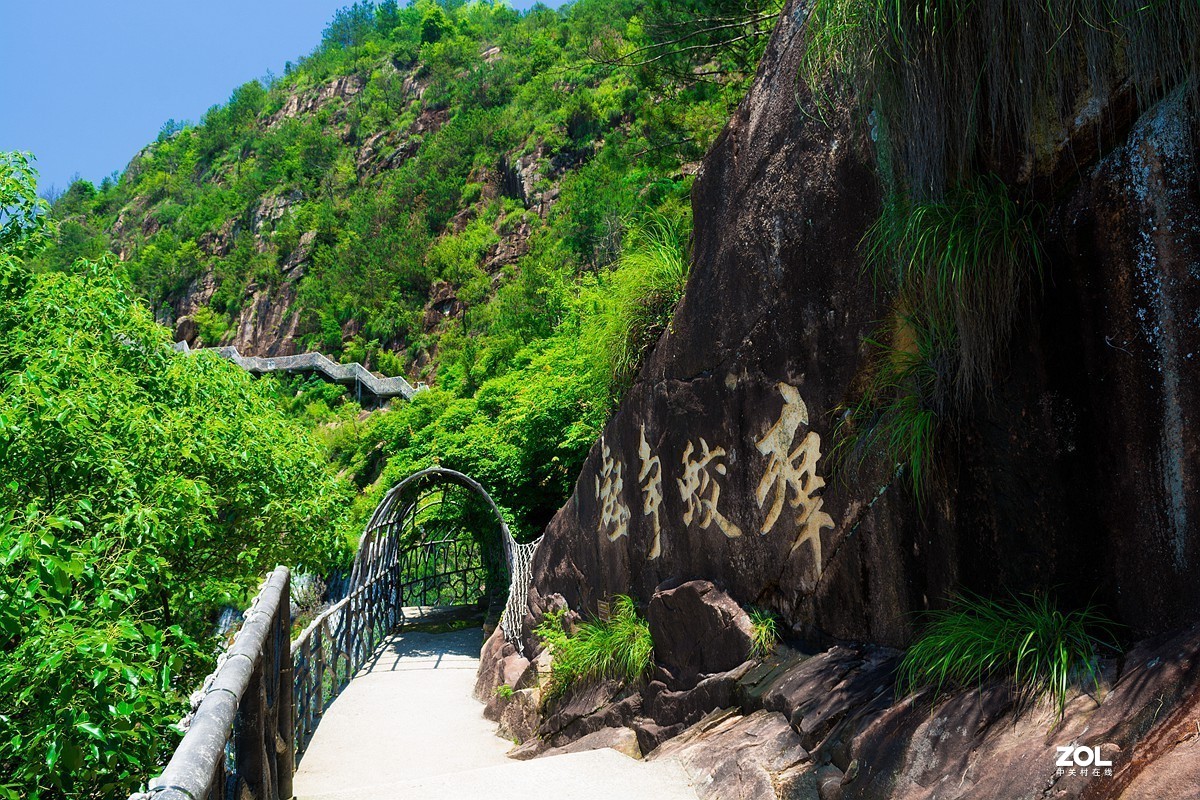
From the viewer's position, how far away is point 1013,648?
254 centimetres

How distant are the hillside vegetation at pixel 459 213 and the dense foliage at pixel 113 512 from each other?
782mm

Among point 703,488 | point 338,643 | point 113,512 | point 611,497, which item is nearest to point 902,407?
point 703,488

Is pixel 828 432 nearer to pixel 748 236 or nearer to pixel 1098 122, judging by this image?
pixel 748 236

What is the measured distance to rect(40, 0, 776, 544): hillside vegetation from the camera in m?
9.98

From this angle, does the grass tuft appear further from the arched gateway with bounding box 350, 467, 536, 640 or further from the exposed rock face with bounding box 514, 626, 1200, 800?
the arched gateway with bounding box 350, 467, 536, 640

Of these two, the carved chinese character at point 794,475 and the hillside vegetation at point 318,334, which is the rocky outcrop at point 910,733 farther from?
the hillside vegetation at point 318,334

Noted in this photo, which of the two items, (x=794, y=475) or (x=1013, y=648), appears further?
(x=794, y=475)

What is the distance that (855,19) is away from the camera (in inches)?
123

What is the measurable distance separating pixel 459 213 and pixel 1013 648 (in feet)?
106

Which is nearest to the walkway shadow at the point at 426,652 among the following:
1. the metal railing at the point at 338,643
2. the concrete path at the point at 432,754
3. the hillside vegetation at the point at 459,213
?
the concrete path at the point at 432,754

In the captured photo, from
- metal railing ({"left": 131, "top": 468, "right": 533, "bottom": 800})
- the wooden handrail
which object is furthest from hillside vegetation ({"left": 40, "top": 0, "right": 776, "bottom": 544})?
the wooden handrail

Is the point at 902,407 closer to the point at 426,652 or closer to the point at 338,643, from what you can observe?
the point at 338,643

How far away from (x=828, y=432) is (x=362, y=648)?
6.91 m

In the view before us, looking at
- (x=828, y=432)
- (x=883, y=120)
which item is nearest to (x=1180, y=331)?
(x=883, y=120)
